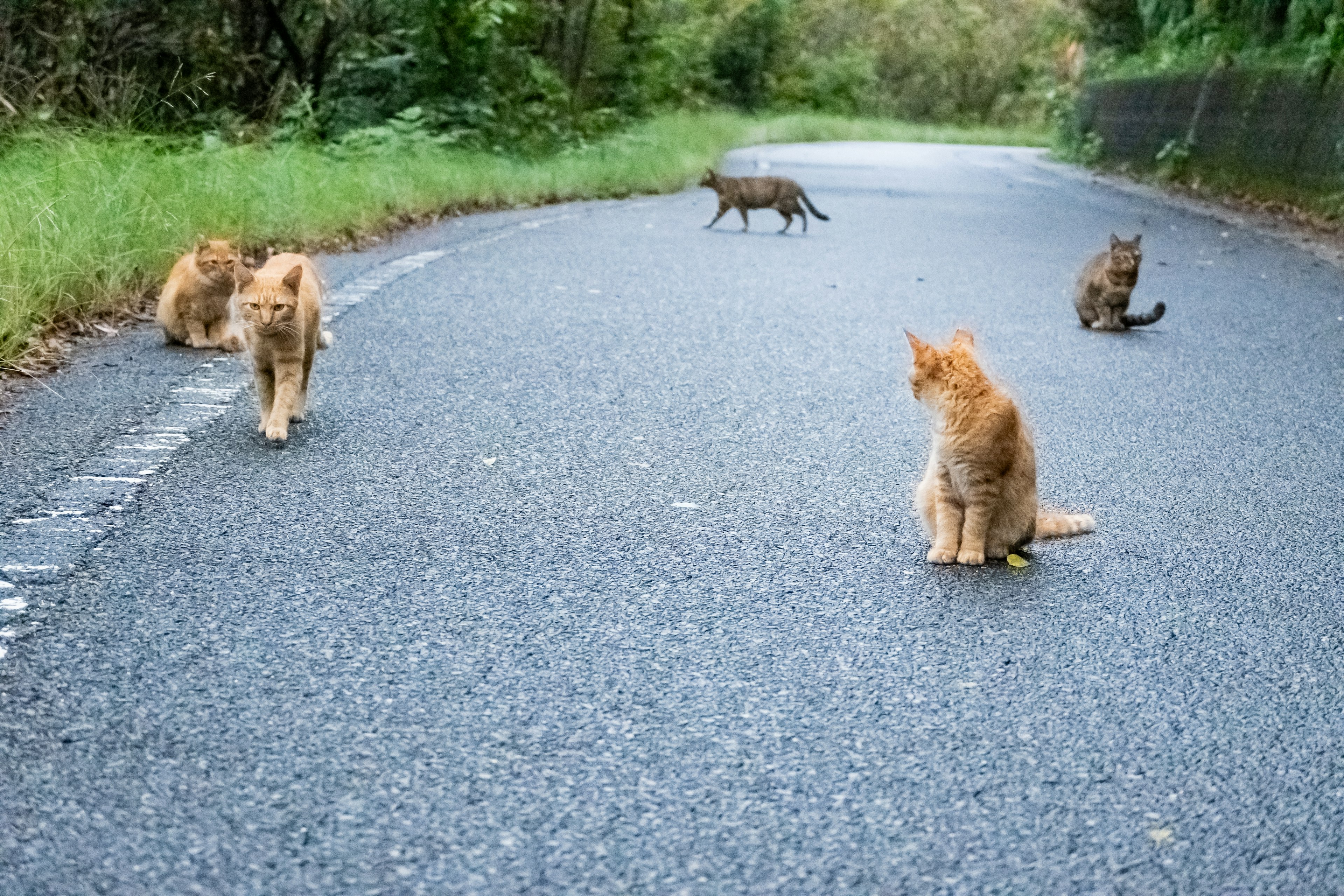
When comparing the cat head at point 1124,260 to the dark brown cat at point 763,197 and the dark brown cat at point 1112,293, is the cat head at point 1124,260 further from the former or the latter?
the dark brown cat at point 763,197

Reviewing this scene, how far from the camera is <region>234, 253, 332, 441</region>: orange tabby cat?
16.6ft

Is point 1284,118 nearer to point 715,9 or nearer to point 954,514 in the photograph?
point 954,514

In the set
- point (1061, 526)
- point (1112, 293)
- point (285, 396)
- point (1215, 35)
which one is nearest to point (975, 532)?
point (1061, 526)

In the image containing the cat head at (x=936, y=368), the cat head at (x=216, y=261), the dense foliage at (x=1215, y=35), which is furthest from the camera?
the dense foliage at (x=1215, y=35)

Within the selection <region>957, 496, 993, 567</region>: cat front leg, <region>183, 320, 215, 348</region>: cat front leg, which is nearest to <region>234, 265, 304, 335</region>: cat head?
<region>183, 320, 215, 348</region>: cat front leg

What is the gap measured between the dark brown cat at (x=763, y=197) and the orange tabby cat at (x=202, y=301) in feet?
25.2

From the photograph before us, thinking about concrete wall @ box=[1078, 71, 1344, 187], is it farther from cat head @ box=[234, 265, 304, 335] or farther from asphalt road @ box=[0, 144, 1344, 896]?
cat head @ box=[234, 265, 304, 335]

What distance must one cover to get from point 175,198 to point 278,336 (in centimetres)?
376

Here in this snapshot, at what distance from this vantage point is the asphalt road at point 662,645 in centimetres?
244

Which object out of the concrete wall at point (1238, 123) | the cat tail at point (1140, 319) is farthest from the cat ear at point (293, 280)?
the concrete wall at point (1238, 123)

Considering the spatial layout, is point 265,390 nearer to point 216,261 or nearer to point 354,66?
point 216,261

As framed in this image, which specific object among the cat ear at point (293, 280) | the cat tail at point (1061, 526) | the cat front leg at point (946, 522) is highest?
the cat ear at point (293, 280)

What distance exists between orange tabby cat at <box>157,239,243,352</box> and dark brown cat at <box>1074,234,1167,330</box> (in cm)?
469

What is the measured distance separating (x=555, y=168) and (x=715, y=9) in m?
28.9
